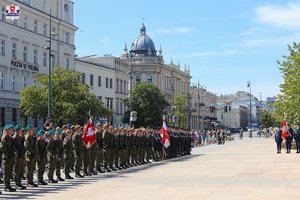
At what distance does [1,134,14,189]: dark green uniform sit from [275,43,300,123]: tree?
3468cm

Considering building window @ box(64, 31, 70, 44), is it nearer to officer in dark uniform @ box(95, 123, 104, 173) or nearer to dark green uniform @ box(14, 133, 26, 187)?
officer in dark uniform @ box(95, 123, 104, 173)

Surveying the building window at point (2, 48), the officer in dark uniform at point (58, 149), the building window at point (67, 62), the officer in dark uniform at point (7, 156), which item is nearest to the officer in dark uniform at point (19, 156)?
the officer in dark uniform at point (7, 156)

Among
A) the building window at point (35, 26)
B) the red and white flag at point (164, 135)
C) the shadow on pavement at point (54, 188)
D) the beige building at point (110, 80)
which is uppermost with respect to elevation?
the building window at point (35, 26)

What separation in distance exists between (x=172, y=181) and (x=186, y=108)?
113528mm

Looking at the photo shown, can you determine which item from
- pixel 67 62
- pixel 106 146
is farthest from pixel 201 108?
pixel 106 146

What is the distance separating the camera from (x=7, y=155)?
59.3 ft

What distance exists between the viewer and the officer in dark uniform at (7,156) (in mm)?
17781

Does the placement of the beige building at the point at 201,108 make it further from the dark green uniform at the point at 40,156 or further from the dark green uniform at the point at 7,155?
the dark green uniform at the point at 7,155

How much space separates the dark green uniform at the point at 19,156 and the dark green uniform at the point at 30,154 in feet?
1.11

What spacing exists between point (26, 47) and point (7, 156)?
130 ft

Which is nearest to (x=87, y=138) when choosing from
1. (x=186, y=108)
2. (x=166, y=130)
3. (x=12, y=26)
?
(x=166, y=130)

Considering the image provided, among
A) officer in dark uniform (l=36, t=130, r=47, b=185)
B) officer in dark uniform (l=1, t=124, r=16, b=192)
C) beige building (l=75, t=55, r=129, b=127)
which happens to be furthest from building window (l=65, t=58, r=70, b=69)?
officer in dark uniform (l=1, t=124, r=16, b=192)

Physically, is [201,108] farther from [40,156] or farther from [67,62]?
[40,156]

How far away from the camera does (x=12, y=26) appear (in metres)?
53.5
